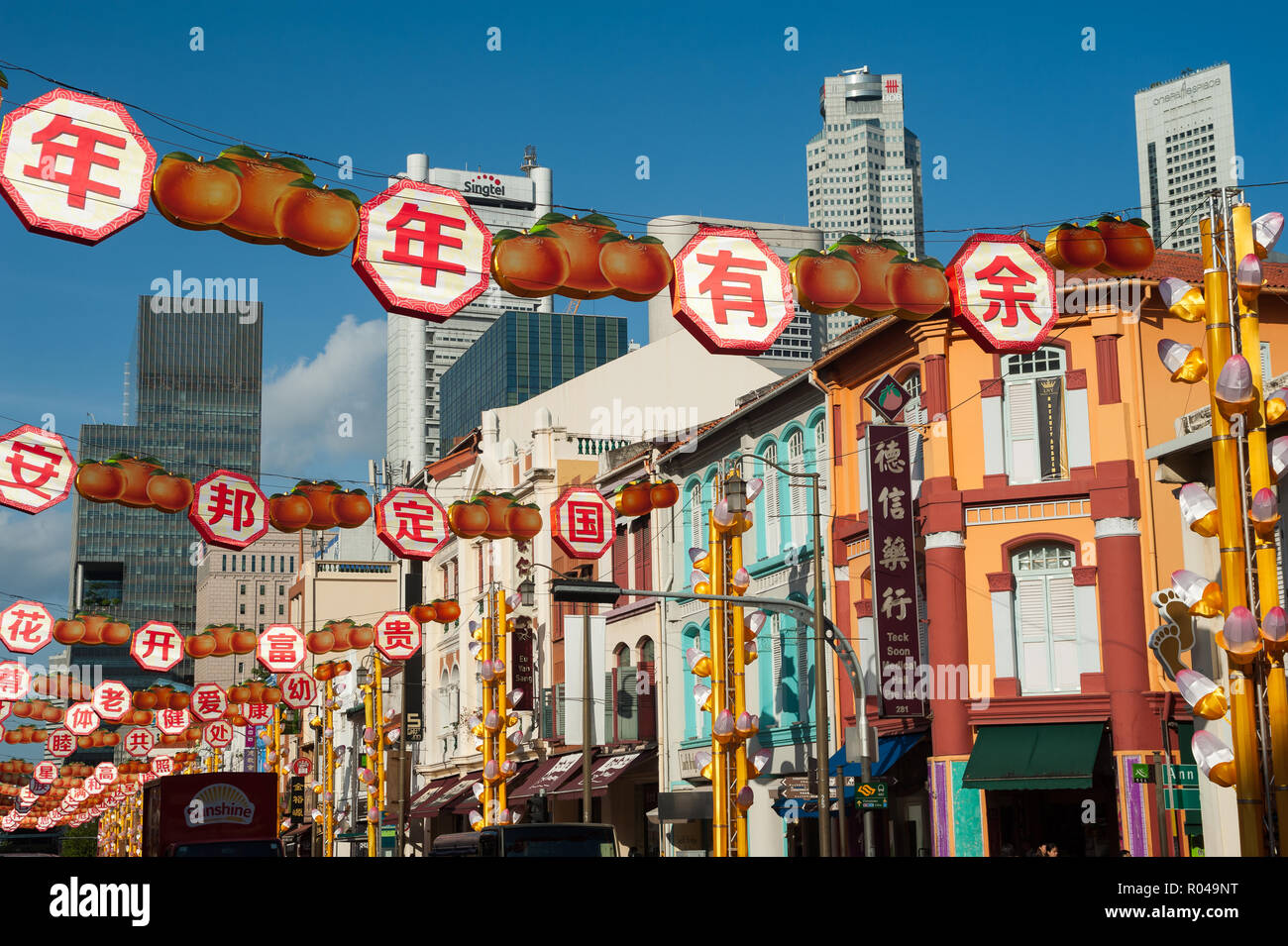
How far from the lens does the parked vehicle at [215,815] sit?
101ft

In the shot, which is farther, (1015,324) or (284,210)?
(1015,324)

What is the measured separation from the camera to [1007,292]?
18.7 meters

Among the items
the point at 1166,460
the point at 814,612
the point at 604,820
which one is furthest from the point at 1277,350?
the point at 604,820

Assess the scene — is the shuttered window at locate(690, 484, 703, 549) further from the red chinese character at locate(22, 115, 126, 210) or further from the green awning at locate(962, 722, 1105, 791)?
the red chinese character at locate(22, 115, 126, 210)

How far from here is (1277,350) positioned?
31422mm

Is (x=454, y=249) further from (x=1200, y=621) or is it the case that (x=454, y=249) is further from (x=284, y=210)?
(x=1200, y=621)

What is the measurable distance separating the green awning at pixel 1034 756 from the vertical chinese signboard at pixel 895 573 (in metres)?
1.64

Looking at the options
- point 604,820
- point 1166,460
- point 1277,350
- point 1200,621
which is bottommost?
point 604,820

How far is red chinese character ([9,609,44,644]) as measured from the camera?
37.2 meters

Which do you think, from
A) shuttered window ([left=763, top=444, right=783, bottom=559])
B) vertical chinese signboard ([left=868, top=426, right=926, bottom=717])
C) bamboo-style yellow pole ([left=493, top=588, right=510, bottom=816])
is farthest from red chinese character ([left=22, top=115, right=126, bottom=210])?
bamboo-style yellow pole ([left=493, top=588, right=510, bottom=816])

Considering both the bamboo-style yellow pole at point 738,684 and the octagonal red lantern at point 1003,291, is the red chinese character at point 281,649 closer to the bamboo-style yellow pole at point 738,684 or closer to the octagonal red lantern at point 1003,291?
the bamboo-style yellow pole at point 738,684

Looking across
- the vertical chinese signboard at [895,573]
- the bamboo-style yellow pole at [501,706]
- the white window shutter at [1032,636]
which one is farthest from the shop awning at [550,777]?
the white window shutter at [1032,636]

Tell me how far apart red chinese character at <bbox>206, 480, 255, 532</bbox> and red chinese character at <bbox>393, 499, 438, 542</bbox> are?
2.63 m
